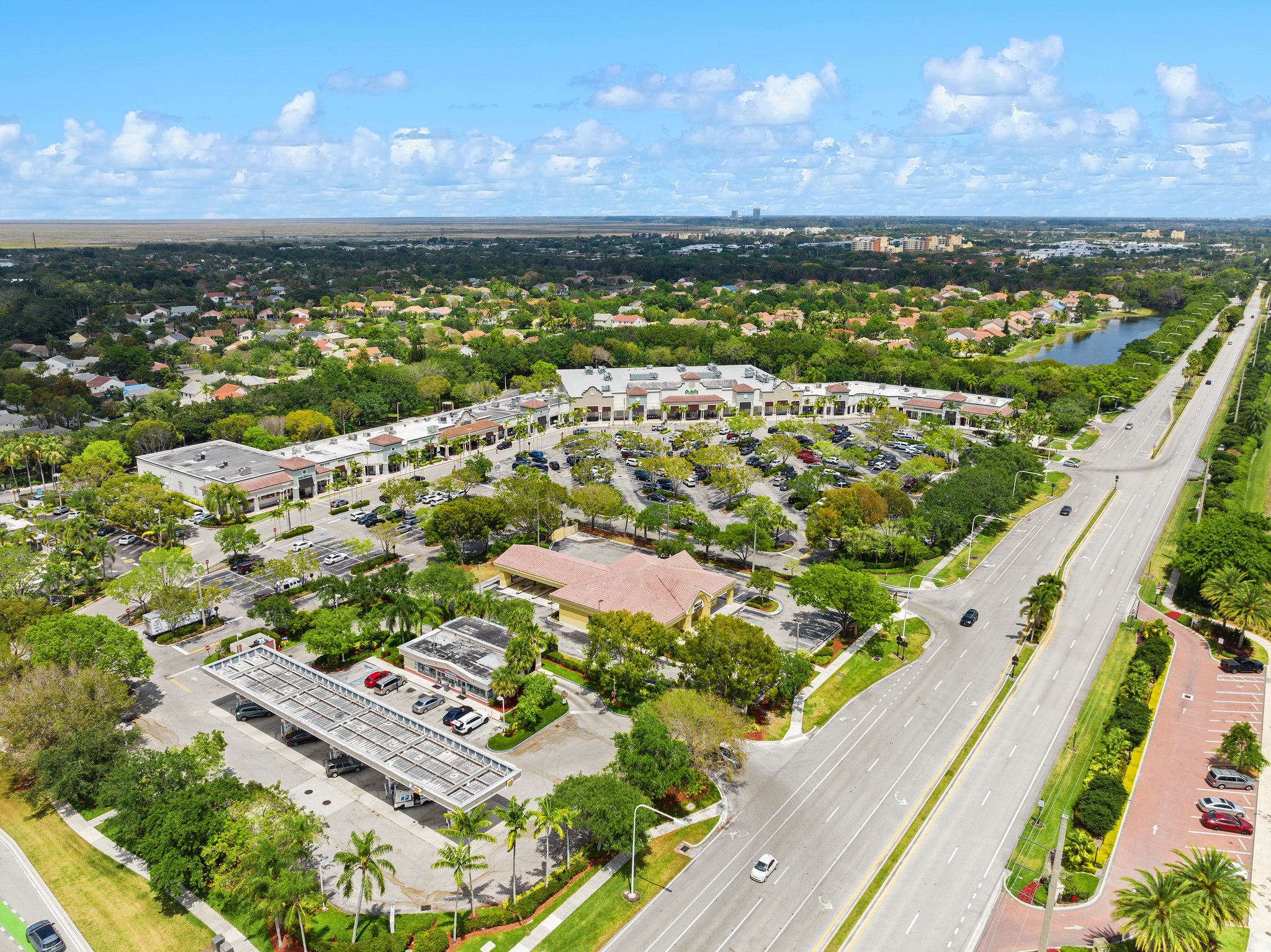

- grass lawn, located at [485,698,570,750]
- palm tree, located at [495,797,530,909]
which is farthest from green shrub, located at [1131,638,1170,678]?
palm tree, located at [495,797,530,909]

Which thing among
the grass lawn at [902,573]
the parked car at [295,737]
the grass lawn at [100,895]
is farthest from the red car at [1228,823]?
the parked car at [295,737]

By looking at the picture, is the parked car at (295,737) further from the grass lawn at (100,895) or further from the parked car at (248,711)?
the grass lawn at (100,895)

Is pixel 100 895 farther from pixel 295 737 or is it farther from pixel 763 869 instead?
pixel 763 869

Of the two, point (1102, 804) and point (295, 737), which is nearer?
point (1102, 804)

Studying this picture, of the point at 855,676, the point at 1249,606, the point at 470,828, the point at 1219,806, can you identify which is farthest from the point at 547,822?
the point at 1249,606

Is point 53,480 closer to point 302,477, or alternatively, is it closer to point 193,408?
point 193,408

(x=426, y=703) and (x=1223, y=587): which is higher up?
(x=1223, y=587)

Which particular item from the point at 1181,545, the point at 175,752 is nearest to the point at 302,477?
the point at 175,752

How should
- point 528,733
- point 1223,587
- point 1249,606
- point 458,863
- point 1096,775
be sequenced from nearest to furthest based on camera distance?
point 458,863 < point 1096,775 < point 528,733 < point 1249,606 < point 1223,587
